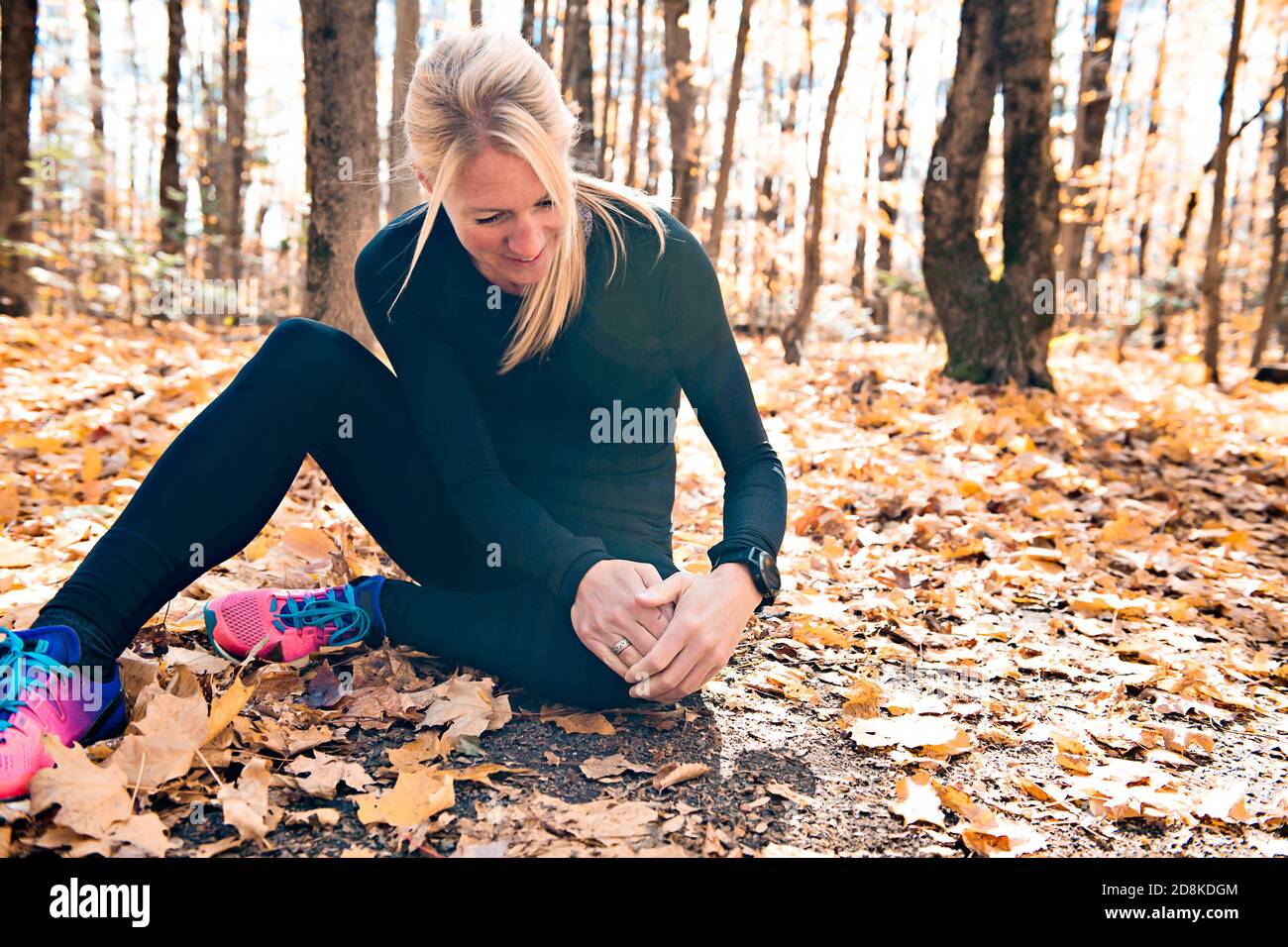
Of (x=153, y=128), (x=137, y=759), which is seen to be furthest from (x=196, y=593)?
(x=153, y=128)

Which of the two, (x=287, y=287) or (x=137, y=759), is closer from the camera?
(x=137, y=759)

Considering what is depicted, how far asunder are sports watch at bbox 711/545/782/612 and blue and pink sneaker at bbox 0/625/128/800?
3.46ft

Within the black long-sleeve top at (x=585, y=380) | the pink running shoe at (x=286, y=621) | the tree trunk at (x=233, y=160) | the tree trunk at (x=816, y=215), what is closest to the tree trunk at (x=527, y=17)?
the tree trunk at (x=816, y=215)

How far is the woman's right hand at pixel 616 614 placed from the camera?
155 centimetres

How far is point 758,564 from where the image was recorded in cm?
164

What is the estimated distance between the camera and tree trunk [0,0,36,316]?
7.05 m

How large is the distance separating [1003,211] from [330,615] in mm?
5478

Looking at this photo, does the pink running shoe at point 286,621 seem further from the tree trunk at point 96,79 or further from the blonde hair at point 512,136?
the tree trunk at point 96,79

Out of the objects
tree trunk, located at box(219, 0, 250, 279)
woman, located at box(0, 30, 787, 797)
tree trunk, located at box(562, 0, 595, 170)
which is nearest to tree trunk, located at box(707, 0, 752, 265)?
tree trunk, located at box(562, 0, 595, 170)

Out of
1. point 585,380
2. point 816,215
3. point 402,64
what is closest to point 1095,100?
point 816,215
